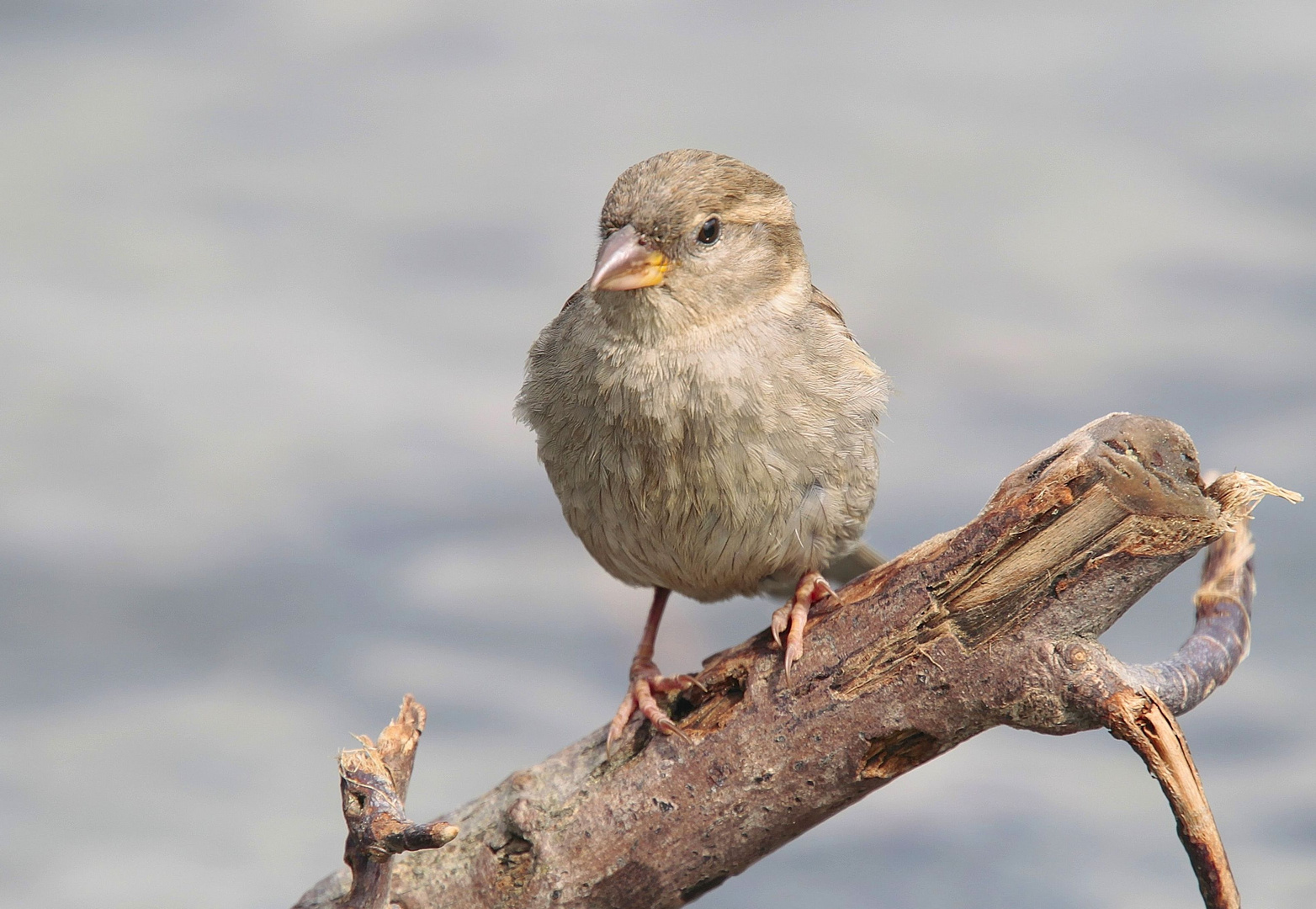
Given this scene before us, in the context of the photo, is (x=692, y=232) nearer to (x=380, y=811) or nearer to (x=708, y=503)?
(x=708, y=503)

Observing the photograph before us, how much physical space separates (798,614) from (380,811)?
3.61ft

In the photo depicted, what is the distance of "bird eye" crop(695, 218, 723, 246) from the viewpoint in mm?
3004

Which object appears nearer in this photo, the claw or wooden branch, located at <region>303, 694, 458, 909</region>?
wooden branch, located at <region>303, 694, 458, 909</region>

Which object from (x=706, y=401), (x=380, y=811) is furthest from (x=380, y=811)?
(x=706, y=401)

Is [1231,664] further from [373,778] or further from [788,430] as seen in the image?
[373,778]

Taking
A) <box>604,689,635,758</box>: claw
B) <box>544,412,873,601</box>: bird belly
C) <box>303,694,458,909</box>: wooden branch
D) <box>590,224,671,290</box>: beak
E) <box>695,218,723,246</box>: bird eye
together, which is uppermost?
<box>695,218,723,246</box>: bird eye

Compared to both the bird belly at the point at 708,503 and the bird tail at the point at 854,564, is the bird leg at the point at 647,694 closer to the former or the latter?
the bird belly at the point at 708,503

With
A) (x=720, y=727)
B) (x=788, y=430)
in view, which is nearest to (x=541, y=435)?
(x=788, y=430)

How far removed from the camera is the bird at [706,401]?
9.82 ft

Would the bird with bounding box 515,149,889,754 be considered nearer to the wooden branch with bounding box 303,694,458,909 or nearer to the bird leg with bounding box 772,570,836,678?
the bird leg with bounding box 772,570,836,678

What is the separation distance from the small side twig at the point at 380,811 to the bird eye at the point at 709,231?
1288 mm

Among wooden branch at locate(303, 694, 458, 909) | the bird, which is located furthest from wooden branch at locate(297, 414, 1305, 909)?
wooden branch at locate(303, 694, 458, 909)

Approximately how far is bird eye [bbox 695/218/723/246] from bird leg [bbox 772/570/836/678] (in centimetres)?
88

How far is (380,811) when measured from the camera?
2.60m
